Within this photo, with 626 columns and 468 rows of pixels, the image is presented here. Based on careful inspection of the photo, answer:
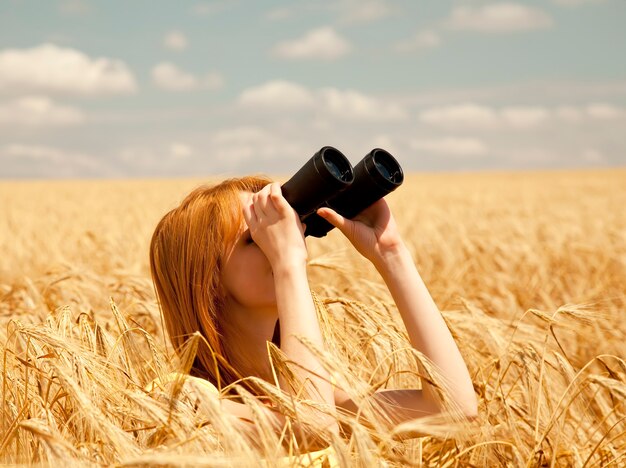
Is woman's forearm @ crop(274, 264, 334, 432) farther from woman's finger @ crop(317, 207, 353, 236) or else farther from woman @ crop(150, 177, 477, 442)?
woman's finger @ crop(317, 207, 353, 236)

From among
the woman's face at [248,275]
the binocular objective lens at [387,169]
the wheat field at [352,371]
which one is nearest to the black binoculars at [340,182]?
the binocular objective lens at [387,169]

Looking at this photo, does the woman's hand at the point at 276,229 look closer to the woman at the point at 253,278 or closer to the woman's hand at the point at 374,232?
the woman at the point at 253,278

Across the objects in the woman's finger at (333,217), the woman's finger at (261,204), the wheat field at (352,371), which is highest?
the woman's finger at (261,204)

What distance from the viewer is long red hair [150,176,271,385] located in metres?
1.64

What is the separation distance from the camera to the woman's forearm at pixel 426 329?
148cm

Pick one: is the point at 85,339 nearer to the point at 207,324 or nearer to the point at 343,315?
the point at 207,324

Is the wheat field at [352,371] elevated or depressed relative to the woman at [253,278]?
depressed

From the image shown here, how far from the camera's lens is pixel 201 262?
164 centimetres

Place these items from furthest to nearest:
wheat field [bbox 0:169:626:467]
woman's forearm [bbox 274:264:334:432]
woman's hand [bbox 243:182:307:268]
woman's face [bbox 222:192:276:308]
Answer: woman's face [bbox 222:192:276:308], woman's hand [bbox 243:182:307:268], woman's forearm [bbox 274:264:334:432], wheat field [bbox 0:169:626:467]

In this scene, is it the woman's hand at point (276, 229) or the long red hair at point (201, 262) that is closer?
the woman's hand at point (276, 229)

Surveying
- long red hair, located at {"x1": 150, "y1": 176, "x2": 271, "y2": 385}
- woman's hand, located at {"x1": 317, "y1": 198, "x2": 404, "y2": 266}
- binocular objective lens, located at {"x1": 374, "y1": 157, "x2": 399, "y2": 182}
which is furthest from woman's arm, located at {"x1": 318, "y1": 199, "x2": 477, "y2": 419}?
long red hair, located at {"x1": 150, "y1": 176, "x2": 271, "y2": 385}

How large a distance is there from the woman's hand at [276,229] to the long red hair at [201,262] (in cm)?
13

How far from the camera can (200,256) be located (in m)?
1.64

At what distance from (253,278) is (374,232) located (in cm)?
31
